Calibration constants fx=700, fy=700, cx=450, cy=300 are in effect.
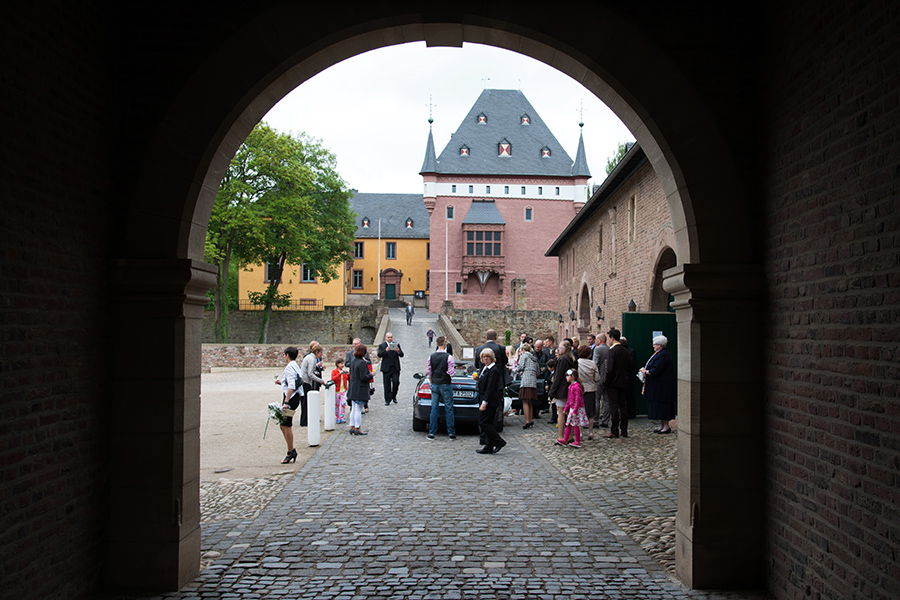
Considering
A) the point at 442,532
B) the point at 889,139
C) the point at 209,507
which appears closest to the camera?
the point at 889,139

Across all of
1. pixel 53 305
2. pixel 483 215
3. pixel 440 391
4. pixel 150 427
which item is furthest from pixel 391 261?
pixel 53 305

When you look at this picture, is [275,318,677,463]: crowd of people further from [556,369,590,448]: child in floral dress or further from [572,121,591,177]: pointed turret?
[572,121,591,177]: pointed turret

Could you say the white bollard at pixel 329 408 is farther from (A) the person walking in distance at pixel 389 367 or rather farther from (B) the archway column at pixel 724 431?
(B) the archway column at pixel 724 431

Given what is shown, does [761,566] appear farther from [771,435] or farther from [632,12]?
[632,12]

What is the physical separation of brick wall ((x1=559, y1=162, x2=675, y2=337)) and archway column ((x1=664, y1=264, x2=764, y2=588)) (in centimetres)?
1083

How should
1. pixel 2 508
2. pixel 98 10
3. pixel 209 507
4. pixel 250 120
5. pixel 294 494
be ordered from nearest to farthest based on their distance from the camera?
pixel 2 508 < pixel 98 10 < pixel 250 120 < pixel 209 507 < pixel 294 494

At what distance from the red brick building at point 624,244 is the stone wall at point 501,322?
63.2 feet

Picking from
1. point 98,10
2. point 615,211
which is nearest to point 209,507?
point 98,10

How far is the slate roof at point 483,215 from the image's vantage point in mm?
62531

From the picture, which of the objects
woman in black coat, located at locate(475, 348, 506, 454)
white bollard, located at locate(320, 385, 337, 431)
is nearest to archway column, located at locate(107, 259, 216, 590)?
woman in black coat, located at locate(475, 348, 506, 454)

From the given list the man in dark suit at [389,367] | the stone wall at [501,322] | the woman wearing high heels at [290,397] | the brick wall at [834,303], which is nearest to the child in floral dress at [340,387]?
the man in dark suit at [389,367]

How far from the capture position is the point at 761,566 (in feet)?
16.1

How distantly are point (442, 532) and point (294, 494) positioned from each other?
2.27m

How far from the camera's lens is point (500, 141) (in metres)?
65.9
